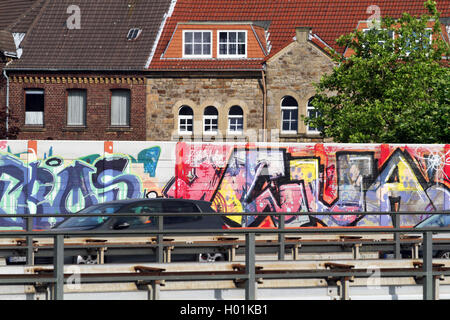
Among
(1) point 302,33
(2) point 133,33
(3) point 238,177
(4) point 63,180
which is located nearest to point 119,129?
(2) point 133,33

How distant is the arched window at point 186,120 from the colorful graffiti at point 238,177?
1691 cm

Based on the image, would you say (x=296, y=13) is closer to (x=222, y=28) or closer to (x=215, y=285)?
(x=222, y=28)

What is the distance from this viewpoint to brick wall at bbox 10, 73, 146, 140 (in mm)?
43250

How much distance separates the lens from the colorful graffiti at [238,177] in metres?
25.2

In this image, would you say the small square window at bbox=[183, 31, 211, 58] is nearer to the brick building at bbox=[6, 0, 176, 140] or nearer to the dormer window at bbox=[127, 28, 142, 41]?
the brick building at bbox=[6, 0, 176, 140]

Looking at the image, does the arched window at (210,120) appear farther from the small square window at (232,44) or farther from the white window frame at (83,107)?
the white window frame at (83,107)

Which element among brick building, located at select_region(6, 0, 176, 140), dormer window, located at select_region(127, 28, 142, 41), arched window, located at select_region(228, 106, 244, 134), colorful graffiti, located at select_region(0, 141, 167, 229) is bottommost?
colorful graffiti, located at select_region(0, 141, 167, 229)

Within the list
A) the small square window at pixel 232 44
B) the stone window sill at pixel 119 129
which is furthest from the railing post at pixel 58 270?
the small square window at pixel 232 44

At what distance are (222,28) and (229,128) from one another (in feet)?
15.1

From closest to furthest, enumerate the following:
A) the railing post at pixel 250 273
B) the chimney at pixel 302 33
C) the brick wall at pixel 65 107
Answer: the railing post at pixel 250 273
the chimney at pixel 302 33
the brick wall at pixel 65 107

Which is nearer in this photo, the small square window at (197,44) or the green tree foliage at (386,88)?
the green tree foliage at (386,88)

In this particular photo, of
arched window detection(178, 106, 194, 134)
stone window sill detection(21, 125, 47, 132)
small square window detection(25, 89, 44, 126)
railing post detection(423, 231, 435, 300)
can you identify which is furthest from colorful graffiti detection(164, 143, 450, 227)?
small square window detection(25, 89, 44, 126)

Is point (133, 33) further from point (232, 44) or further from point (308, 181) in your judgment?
point (308, 181)

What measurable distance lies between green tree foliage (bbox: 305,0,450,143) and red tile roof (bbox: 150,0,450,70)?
719cm
